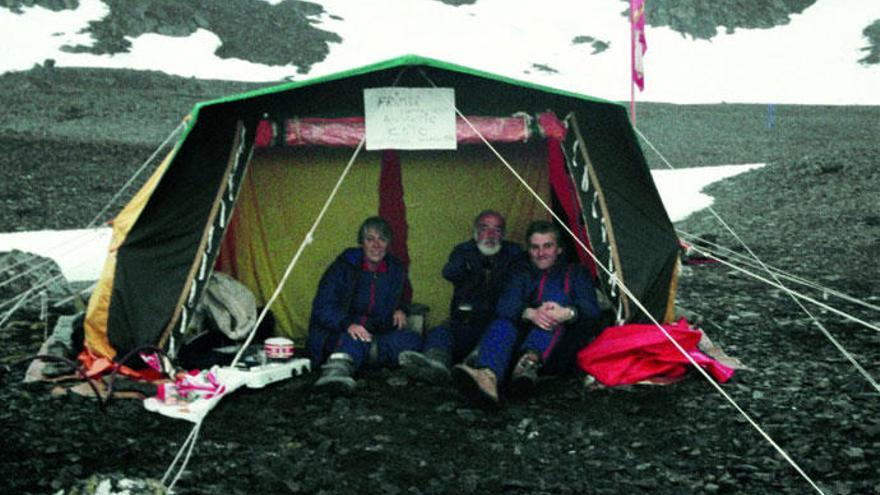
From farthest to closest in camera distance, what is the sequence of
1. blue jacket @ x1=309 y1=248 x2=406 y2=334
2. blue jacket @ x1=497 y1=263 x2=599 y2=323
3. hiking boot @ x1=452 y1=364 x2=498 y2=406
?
blue jacket @ x1=309 y1=248 x2=406 y2=334
blue jacket @ x1=497 y1=263 x2=599 y2=323
hiking boot @ x1=452 y1=364 x2=498 y2=406

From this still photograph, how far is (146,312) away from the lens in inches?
245

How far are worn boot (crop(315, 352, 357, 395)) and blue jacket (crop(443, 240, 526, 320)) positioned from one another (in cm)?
98

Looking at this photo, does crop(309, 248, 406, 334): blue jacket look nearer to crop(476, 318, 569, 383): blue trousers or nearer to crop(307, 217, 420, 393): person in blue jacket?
crop(307, 217, 420, 393): person in blue jacket

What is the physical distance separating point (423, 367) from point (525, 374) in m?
0.79

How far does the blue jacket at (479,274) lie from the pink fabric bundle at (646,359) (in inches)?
33.9

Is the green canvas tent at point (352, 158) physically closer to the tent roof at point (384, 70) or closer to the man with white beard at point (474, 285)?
the tent roof at point (384, 70)

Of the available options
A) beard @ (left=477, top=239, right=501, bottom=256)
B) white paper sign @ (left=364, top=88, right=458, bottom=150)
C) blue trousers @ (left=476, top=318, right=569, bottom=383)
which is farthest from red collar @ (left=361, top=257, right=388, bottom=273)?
blue trousers @ (left=476, top=318, right=569, bottom=383)

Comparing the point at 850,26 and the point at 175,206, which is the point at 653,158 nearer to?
the point at 175,206

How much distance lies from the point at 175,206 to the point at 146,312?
747mm

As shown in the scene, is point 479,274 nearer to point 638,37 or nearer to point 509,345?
point 509,345

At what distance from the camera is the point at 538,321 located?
6.04 metres

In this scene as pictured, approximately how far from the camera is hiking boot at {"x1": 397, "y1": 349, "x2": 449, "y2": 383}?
20.3ft

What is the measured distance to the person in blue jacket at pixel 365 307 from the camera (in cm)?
642

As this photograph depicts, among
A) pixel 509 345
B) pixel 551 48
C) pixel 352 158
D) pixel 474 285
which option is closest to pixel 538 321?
pixel 509 345
